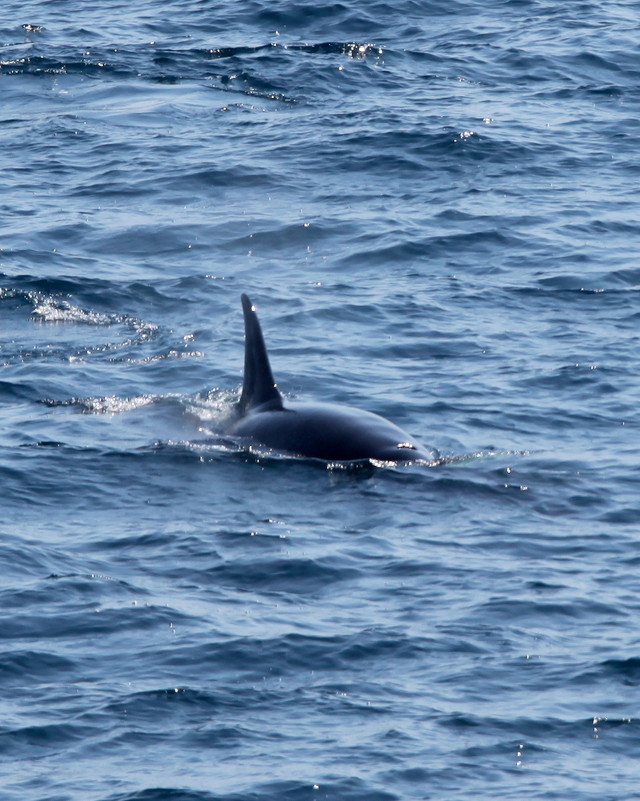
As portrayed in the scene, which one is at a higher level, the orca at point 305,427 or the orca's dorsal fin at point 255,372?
the orca's dorsal fin at point 255,372

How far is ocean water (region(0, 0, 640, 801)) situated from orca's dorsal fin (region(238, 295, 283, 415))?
696mm

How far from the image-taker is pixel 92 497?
1545cm

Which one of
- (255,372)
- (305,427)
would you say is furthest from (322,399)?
(305,427)

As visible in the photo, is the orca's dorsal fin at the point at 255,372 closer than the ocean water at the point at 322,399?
No

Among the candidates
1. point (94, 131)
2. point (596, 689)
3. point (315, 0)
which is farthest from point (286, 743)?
point (315, 0)

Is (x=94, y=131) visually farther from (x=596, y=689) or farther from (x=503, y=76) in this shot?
(x=596, y=689)

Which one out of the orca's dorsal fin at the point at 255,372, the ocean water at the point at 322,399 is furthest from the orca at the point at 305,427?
the ocean water at the point at 322,399

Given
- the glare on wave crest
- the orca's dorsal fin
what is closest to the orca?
the orca's dorsal fin

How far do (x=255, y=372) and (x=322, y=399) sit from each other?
1.80 metres

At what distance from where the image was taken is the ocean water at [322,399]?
11.1 metres

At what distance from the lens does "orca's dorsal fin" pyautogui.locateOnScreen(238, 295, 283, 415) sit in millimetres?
16703

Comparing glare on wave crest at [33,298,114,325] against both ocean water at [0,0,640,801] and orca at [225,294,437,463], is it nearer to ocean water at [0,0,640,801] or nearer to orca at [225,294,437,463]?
ocean water at [0,0,640,801]

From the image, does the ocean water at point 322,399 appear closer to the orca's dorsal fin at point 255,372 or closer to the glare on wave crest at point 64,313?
the glare on wave crest at point 64,313

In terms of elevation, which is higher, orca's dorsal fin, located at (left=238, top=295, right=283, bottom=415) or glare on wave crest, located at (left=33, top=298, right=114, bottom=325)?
orca's dorsal fin, located at (left=238, top=295, right=283, bottom=415)
